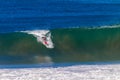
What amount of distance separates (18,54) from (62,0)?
33.8 meters

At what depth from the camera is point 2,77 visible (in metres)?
8.08

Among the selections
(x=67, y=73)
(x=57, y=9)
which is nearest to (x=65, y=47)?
(x=67, y=73)

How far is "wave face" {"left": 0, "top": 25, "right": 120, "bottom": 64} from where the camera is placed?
1148 cm

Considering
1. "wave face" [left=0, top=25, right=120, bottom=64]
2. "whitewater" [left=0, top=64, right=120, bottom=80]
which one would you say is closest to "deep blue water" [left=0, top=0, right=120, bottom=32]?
"wave face" [left=0, top=25, right=120, bottom=64]

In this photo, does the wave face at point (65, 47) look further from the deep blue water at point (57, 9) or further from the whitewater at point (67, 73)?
the deep blue water at point (57, 9)

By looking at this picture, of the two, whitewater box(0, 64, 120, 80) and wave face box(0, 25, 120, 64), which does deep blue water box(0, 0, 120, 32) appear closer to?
wave face box(0, 25, 120, 64)

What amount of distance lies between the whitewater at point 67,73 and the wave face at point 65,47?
88.3 inches

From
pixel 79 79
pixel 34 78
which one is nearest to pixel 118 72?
pixel 79 79

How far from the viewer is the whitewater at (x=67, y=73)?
7976 mm

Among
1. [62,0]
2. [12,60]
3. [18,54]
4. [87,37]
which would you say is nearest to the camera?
[12,60]

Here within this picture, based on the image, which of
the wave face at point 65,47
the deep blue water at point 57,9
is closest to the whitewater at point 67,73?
the wave face at point 65,47

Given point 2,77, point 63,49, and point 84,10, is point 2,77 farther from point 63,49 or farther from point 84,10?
point 84,10

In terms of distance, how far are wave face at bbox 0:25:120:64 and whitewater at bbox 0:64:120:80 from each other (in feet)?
7.36

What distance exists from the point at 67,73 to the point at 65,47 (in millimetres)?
4352
